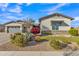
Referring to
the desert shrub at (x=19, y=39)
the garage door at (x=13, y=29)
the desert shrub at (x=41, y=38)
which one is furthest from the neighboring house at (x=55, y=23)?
the garage door at (x=13, y=29)

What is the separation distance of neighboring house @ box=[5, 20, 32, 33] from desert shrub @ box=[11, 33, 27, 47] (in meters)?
0.24

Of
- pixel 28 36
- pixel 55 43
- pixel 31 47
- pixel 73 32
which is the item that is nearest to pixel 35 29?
pixel 28 36

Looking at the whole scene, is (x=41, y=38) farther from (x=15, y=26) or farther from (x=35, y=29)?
(x=15, y=26)

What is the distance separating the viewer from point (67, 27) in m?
11.7

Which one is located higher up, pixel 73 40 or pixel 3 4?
pixel 3 4

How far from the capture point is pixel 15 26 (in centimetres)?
1166

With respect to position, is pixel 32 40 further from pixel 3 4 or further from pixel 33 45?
pixel 3 4

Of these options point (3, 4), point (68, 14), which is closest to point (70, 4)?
point (68, 14)

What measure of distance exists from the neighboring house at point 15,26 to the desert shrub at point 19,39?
24 centimetres

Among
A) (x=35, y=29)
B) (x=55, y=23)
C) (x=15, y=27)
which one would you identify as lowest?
(x=35, y=29)

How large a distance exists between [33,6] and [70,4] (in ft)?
5.79

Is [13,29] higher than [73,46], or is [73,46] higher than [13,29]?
[13,29]

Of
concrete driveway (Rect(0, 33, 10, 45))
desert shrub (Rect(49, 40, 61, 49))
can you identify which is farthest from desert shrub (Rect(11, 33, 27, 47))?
desert shrub (Rect(49, 40, 61, 49))

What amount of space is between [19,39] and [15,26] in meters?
0.67
